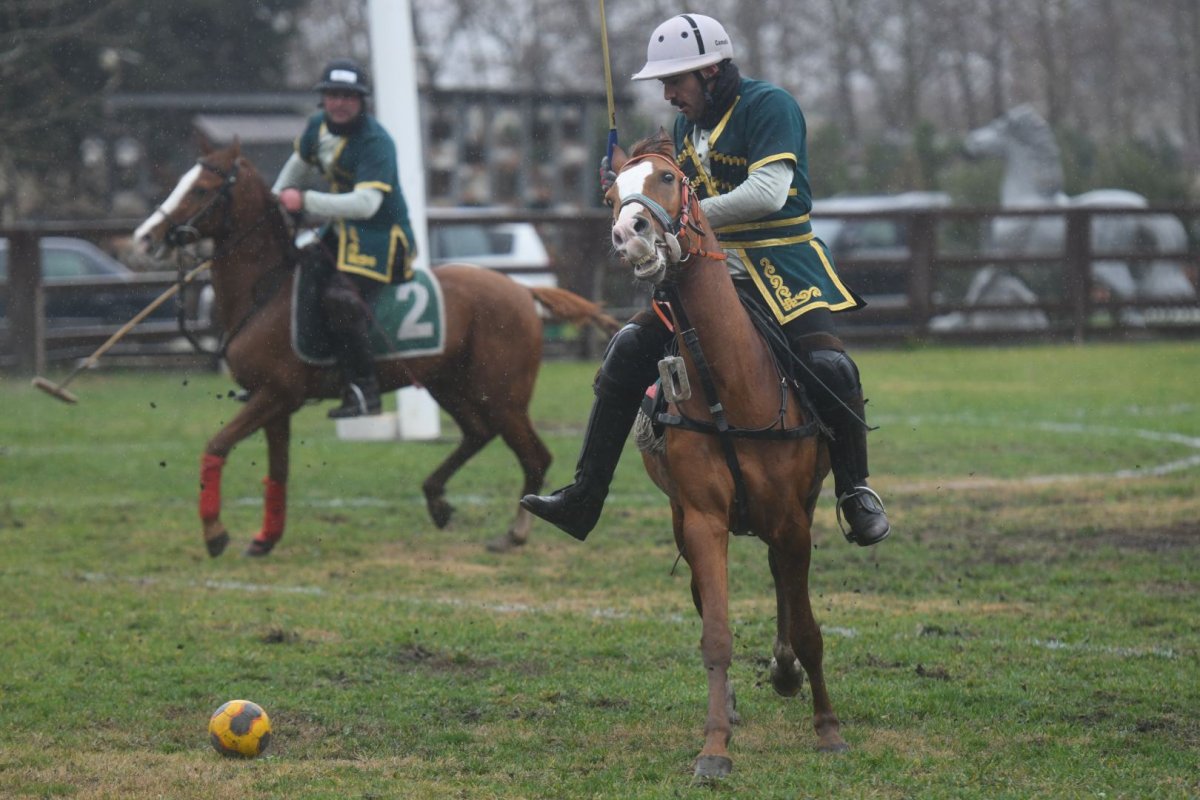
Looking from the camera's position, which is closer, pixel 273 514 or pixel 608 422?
pixel 608 422

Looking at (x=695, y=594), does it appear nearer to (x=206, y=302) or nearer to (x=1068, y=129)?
(x=206, y=302)

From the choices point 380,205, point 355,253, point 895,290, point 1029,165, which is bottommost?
point 895,290

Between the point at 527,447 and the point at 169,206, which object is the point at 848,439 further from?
the point at 169,206

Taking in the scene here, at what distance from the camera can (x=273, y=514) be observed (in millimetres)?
10102

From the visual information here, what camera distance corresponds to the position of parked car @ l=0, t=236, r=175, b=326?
21.4 meters

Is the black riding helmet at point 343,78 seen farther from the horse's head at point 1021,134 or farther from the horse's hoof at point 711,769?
the horse's head at point 1021,134

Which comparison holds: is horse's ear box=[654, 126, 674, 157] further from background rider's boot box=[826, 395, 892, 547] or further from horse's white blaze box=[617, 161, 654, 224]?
background rider's boot box=[826, 395, 892, 547]

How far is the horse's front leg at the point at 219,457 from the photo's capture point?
31.8 feet

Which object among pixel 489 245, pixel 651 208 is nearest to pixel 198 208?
pixel 651 208

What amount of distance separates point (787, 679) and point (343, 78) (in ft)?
16.5

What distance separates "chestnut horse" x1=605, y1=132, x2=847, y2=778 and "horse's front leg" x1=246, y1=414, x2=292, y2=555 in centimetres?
462

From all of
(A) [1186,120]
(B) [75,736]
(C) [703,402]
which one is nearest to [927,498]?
(C) [703,402]

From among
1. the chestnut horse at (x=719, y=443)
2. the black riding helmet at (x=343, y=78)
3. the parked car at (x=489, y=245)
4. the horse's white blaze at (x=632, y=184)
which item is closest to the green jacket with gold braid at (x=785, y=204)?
the chestnut horse at (x=719, y=443)

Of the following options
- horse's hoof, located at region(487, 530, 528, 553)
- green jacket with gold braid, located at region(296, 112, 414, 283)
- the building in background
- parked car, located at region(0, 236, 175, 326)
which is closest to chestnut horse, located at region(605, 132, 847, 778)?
horse's hoof, located at region(487, 530, 528, 553)
